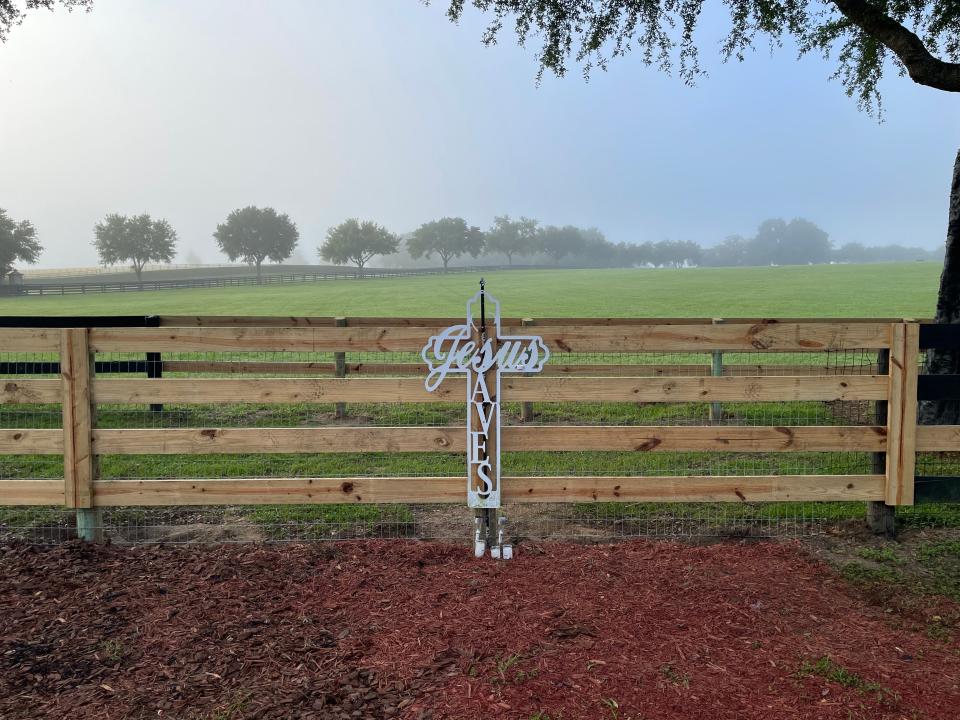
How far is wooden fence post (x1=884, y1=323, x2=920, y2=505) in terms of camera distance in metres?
5.66

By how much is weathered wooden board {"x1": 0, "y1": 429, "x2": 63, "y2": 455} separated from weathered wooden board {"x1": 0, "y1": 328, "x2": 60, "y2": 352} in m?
0.64

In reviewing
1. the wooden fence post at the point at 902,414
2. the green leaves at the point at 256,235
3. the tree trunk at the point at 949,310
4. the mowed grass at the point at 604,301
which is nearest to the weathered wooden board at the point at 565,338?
the wooden fence post at the point at 902,414

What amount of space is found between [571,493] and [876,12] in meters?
7.16

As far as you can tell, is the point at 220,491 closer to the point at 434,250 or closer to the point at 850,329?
the point at 850,329

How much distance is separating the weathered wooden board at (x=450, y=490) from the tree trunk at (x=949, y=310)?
4.29 m

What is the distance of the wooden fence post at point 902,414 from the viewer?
5656 millimetres

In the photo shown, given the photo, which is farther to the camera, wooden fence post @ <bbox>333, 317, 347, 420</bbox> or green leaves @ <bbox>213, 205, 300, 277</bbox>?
green leaves @ <bbox>213, 205, 300, 277</bbox>

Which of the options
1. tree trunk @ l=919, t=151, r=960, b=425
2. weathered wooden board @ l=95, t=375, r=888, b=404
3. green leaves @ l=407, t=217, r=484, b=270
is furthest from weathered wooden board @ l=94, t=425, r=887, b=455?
green leaves @ l=407, t=217, r=484, b=270

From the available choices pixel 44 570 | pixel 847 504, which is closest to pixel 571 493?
pixel 847 504

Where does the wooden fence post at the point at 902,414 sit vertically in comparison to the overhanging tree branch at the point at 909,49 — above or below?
below

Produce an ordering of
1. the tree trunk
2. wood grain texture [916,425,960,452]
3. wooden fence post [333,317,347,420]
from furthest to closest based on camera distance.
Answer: wooden fence post [333,317,347,420]
the tree trunk
wood grain texture [916,425,960,452]

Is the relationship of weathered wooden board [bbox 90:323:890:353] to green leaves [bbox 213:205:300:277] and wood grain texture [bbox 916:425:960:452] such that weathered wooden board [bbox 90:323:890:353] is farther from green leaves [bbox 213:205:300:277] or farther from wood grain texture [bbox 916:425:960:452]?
green leaves [bbox 213:205:300:277]

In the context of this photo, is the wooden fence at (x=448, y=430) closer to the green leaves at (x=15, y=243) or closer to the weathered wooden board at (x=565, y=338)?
the weathered wooden board at (x=565, y=338)

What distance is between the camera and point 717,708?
3.39 metres
